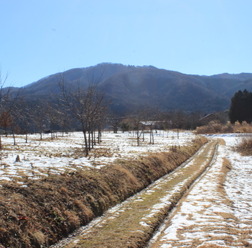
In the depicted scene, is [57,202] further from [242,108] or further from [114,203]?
[242,108]

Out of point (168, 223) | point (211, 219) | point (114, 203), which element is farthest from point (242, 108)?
point (168, 223)

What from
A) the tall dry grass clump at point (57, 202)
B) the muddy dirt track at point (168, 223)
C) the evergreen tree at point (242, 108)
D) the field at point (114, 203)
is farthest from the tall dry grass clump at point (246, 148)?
the evergreen tree at point (242, 108)

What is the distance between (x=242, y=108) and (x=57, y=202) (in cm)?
8329

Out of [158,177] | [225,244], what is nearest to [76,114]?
[158,177]

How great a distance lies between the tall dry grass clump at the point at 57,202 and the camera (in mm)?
6500

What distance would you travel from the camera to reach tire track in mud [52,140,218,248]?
6859 millimetres

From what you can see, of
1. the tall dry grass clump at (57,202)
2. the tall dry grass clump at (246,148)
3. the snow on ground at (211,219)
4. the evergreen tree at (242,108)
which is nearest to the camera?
the tall dry grass clump at (57,202)

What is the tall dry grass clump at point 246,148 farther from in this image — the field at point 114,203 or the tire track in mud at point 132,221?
the tire track in mud at point 132,221

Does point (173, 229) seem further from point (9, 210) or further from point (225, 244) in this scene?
point (9, 210)

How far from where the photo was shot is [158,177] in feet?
52.8

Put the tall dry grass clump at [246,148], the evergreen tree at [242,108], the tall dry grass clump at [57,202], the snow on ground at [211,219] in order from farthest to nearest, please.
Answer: the evergreen tree at [242,108]
the tall dry grass clump at [246,148]
the snow on ground at [211,219]
the tall dry grass clump at [57,202]

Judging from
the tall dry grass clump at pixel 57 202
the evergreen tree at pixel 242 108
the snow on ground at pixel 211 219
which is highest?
the evergreen tree at pixel 242 108

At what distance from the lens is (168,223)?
8406 mm

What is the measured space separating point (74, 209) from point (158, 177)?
8.31m
